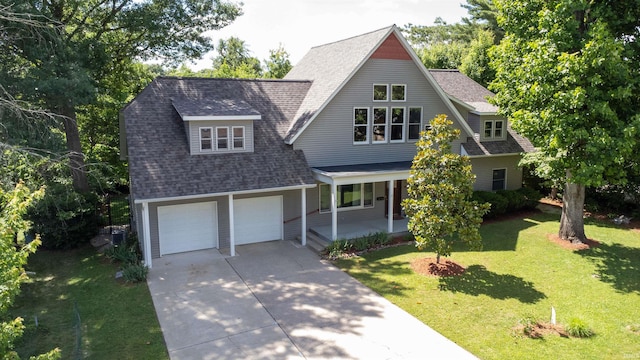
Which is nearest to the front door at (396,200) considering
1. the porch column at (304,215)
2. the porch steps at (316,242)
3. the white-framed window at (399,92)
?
the white-framed window at (399,92)

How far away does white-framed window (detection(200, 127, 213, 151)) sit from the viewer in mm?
16359

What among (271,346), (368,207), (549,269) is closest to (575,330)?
(549,269)

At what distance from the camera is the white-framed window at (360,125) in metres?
19.0

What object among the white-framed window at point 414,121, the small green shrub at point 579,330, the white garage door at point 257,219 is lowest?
the small green shrub at point 579,330

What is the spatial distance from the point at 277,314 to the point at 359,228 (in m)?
7.68

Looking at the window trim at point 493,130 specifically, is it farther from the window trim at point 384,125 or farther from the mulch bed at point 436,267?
the mulch bed at point 436,267

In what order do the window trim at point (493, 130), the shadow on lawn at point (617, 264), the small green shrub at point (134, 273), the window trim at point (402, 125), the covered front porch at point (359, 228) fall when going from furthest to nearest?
the window trim at point (493, 130) → the window trim at point (402, 125) → the covered front porch at point (359, 228) → the small green shrub at point (134, 273) → the shadow on lawn at point (617, 264)

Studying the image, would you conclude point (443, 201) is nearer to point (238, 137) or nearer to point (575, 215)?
point (575, 215)

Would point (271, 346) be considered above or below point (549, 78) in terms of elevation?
below

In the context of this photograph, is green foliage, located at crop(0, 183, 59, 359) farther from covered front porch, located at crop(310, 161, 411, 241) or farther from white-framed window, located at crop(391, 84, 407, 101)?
white-framed window, located at crop(391, 84, 407, 101)

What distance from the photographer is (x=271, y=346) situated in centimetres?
1007

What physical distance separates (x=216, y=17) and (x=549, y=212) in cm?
1984

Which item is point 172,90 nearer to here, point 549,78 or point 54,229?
point 54,229

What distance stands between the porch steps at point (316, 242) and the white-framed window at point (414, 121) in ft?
20.8
